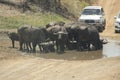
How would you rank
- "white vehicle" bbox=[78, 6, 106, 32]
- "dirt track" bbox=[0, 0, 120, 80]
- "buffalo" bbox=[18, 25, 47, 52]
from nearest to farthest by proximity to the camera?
"dirt track" bbox=[0, 0, 120, 80], "buffalo" bbox=[18, 25, 47, 52], "white vehicle" bbox=[78, 6, 106, 32]

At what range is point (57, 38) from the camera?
949 inches

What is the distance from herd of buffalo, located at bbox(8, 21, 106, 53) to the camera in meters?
23.8

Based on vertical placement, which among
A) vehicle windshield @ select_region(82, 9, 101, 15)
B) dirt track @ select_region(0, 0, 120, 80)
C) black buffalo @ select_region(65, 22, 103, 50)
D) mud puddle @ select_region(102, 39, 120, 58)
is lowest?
mud puddle @ select_region(102, 39, 120, 58)

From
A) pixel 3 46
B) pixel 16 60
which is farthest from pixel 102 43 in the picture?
pixel 16 60

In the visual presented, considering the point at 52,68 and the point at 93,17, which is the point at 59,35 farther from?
the point at 93,17

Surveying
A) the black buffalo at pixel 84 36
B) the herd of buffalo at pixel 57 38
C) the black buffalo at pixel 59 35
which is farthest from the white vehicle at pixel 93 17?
the black buffalo at pixel 59 35

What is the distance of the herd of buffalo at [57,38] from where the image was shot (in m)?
23.8

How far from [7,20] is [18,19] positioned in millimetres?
1487

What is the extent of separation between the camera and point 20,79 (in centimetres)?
1598


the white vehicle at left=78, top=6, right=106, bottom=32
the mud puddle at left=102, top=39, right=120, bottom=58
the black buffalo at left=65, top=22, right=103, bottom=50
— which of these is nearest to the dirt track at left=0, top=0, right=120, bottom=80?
the mud puddle at left=102, top=39, right=120, bottom=58

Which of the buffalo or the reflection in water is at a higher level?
the buffalo

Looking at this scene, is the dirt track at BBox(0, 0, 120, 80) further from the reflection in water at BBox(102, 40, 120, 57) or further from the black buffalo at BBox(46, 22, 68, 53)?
the black buffalo at BBox(46, 22, 68, 53)

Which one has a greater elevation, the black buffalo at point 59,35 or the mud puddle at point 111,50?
the black buffalo at point 59,35

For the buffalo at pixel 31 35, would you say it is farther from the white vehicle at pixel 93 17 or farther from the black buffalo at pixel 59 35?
the white vehicle at pixel 93 17
